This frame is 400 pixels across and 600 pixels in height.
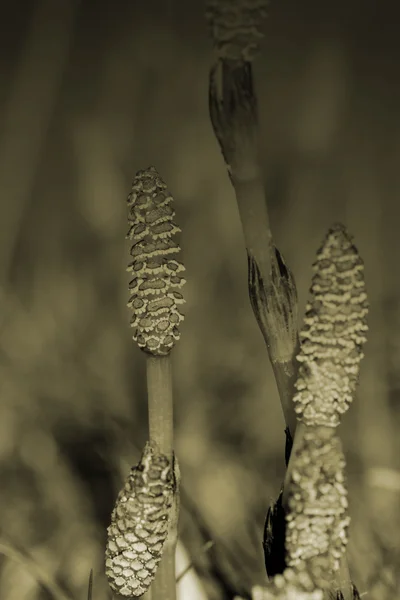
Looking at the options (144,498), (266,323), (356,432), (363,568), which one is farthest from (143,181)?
(363,568)

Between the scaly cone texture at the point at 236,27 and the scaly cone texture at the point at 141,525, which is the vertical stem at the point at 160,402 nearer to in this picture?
the scaly cone texture at the point at 141,525

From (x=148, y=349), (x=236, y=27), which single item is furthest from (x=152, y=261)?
(x=236, y=27)

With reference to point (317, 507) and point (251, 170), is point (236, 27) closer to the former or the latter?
point (251, 170)

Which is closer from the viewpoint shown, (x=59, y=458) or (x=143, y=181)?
(x=143, y=181)

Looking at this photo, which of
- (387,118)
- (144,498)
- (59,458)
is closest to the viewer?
(144,498)

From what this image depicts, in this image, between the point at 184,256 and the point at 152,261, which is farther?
the point at 184,256

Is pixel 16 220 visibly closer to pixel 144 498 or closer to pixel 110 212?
pixel 110 212
